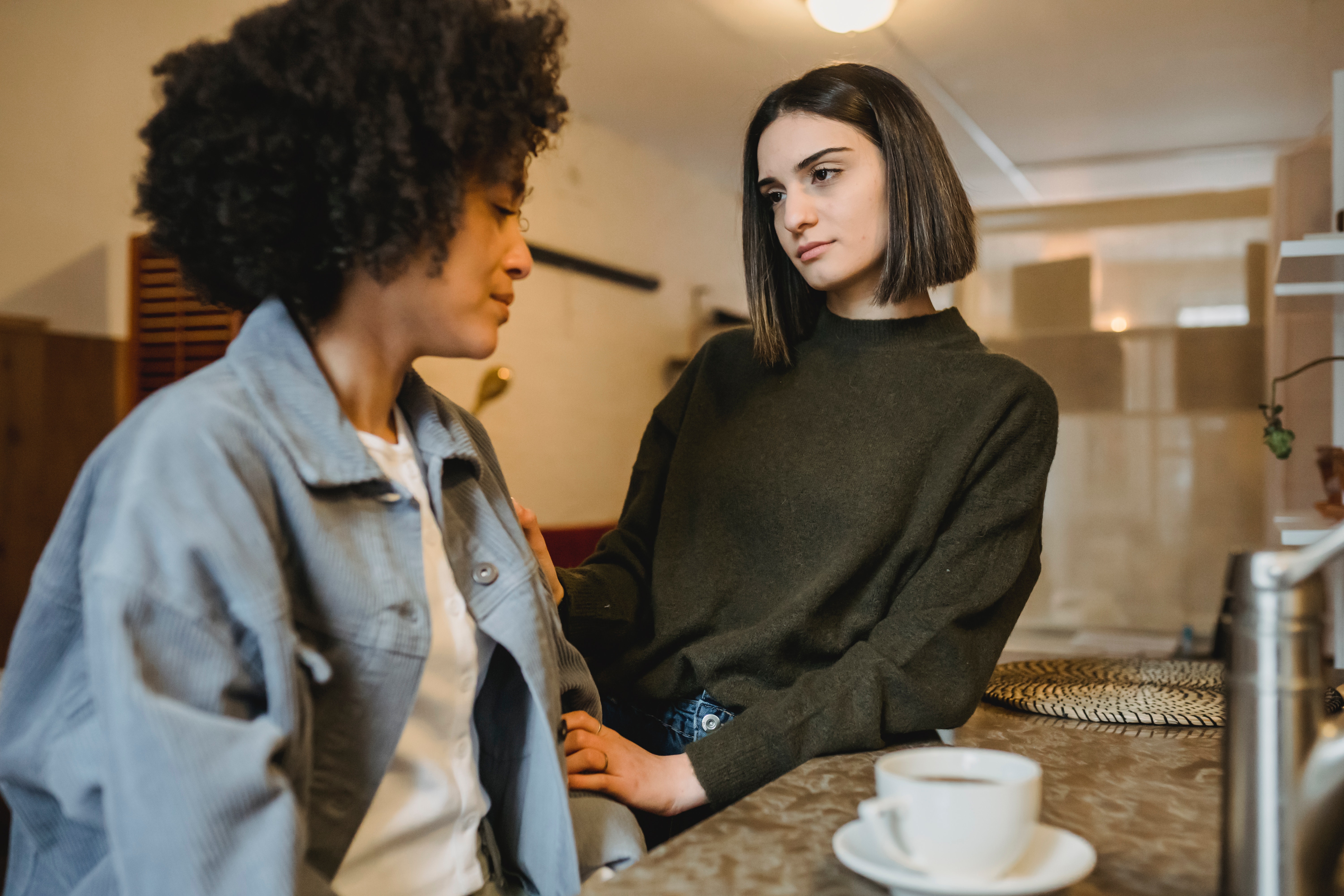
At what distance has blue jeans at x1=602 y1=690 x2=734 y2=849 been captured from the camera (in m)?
1.03

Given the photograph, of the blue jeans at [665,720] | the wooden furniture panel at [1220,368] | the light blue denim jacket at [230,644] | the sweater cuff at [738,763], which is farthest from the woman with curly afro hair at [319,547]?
the wooden furniture panel at [1220,368]

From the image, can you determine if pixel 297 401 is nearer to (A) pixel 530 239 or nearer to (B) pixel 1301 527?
(B) pixel 1301 527

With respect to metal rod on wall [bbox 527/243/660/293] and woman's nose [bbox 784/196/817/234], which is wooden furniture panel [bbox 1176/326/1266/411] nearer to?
metal rod on wall [bbox 527/243/660/293]

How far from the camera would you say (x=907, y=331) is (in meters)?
1.20

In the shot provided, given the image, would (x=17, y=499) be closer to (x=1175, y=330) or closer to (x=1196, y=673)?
(x=1196, y=673)

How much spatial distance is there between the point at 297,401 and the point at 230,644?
0.59 feet

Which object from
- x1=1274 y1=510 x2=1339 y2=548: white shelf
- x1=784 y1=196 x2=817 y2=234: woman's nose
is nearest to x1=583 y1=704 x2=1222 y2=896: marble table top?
x1=784 y1=196 x2=817 y2=234: woman's nose

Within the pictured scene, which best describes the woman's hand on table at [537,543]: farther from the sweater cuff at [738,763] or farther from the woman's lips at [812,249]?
the woman's lips at [812,249]

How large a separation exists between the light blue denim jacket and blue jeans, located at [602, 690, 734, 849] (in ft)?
0.93

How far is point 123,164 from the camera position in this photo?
8.70 feet

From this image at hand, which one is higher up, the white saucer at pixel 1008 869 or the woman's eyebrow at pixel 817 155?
the woman's eyebrow at pixel 817 155

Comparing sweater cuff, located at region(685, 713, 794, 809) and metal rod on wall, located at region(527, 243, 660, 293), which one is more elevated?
metal rod on wall, located at region(527, 243, 660, 293)

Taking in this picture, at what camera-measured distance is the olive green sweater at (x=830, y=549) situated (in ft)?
3.13

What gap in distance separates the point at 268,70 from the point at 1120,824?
745 mm
